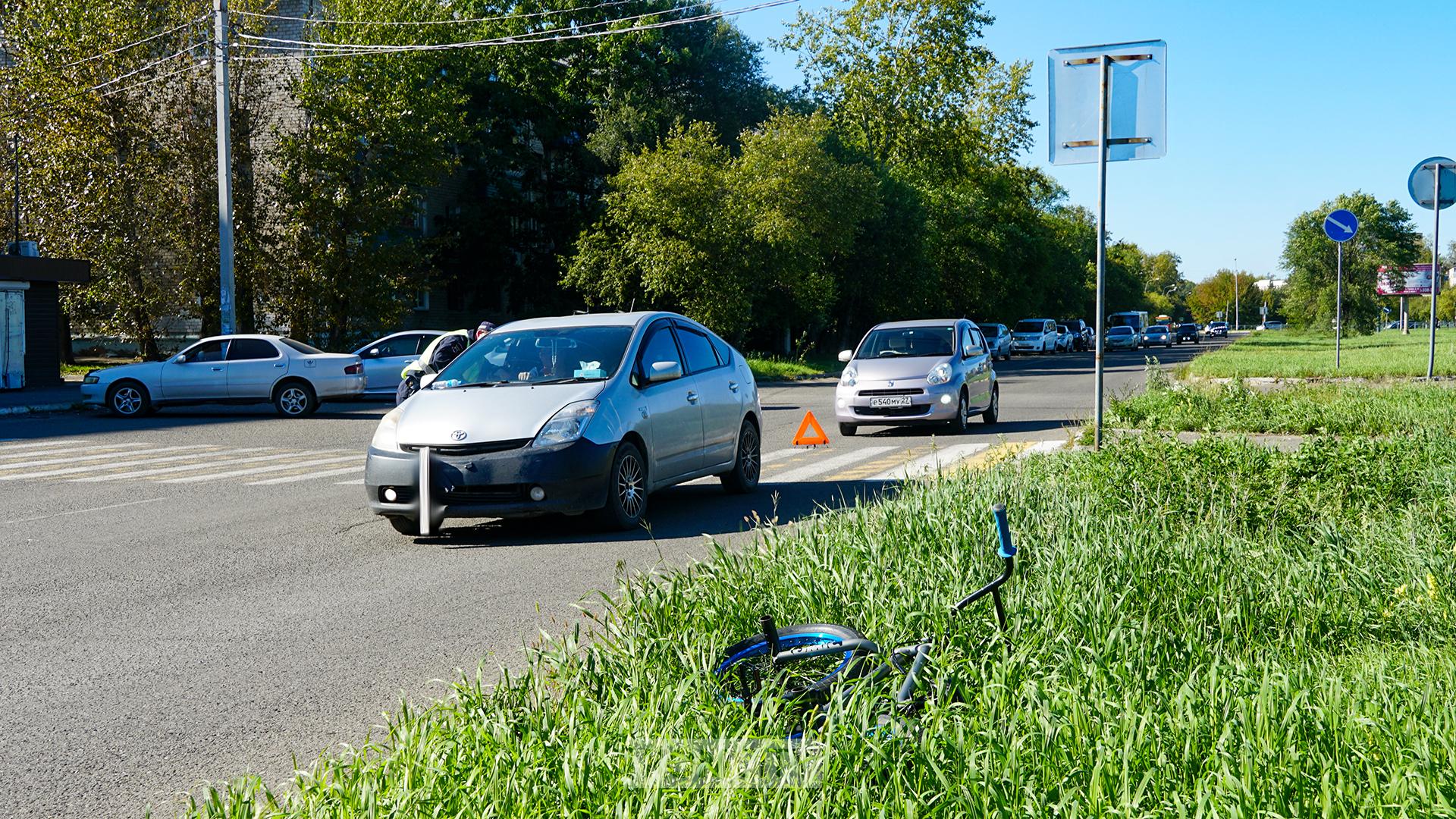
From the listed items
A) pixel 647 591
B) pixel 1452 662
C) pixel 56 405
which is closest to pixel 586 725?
pixel 647 591

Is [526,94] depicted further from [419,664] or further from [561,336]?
[419,664]

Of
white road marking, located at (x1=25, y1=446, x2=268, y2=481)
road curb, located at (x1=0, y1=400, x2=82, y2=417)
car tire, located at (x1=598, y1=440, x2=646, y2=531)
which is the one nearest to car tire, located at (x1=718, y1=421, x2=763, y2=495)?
car tire, located at (x1=598, y1=440, x2=646, y2=531)

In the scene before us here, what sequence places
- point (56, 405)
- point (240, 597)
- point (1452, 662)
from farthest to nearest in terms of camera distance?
point (56, 405)
point (240, 597)
point (1452, 662)

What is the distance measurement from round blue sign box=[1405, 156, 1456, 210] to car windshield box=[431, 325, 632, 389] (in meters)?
14.5

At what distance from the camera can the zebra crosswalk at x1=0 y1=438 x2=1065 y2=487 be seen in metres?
13.2

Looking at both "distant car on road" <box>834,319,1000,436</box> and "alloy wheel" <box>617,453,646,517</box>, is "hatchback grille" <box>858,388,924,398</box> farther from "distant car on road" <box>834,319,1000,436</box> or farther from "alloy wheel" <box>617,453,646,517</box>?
"alloy wheel" <box>617,453,646,517</box>

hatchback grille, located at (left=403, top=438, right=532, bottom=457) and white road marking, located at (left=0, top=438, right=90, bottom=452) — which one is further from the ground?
hatchback grille, located at (left=403, top=438, right=532, bottom=457)

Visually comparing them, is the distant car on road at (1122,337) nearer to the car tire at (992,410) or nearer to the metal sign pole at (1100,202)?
the car tire at (992,410)

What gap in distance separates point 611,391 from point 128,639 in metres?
4.12

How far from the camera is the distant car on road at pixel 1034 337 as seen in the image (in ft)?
226

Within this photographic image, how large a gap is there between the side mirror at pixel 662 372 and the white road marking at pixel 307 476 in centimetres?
436

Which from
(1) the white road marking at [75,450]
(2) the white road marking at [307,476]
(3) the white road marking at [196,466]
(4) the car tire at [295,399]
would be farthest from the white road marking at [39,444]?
(4) the car tire at [295,399]

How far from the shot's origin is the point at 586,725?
12.1 ft

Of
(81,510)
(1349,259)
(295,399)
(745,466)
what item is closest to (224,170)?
(295,399)
